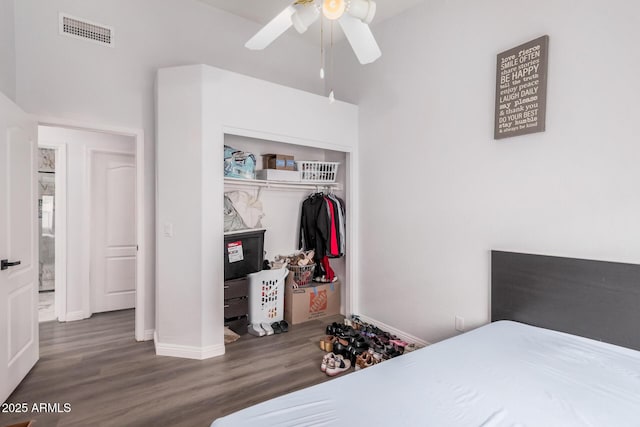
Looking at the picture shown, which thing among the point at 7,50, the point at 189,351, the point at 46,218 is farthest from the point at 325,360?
the point at 46,218

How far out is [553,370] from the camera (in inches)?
58.2

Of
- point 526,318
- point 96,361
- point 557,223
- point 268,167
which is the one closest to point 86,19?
point 268,167

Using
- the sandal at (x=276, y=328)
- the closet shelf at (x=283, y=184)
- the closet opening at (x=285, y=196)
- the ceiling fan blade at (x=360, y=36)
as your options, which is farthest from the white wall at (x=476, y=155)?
the ceiling fan blade at (x=360, y=36)

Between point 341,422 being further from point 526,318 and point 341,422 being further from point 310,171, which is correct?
point 310,171

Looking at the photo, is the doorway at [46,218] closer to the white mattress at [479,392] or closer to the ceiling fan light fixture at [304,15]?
the ceiling fan light fixture at [304,15]

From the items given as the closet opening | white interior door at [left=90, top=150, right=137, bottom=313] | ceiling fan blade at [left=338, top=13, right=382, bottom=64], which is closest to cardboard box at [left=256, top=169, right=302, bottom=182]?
the closet opening

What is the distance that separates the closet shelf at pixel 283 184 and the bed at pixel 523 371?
2.09 metres

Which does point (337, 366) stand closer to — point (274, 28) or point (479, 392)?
point (479, 392)

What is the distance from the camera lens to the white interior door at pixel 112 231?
12.7ft

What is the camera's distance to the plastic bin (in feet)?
10.5

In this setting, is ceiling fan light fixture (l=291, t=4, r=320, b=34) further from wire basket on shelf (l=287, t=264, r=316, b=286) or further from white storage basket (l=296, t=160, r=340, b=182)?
wire basket on shelf (l=287, t=264, r=316, b=286)

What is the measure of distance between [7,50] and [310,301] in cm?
340

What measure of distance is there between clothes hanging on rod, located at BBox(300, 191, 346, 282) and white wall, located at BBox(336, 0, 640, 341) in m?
0.27

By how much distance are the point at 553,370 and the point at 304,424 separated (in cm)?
122
